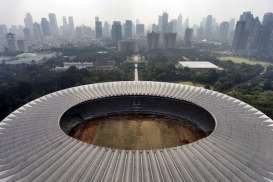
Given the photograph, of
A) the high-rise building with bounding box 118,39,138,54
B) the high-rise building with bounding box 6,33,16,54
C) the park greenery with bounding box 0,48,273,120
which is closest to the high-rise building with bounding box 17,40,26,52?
the high-rise building with bounding box 6,33,16,54

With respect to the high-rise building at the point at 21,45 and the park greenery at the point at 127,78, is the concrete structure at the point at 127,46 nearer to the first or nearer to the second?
the park greenery at the point at 127,78

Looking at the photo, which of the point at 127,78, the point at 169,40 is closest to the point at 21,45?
the point at 169,40

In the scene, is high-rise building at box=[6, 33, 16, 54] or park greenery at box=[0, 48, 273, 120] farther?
high-rise building at box=[6, 33, 16, 54]

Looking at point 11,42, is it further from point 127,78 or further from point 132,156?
point 132,156

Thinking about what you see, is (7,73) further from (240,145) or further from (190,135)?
(240,145)

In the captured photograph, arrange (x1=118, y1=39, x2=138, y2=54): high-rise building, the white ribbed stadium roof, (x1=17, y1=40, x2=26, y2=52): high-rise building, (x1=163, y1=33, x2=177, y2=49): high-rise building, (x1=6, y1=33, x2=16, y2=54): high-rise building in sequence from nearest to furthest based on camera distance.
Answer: the white ribbed stadium roof < (x1=118, y1=39, x2=138, y2=54): high-rise building < (x1=163, y1=33, x2=177, y2=49): high-rise building < (x1=6, y1=33, x2=16, y2=54): high-rise building < (x1=17, y1=40, x2=26, y2=52): high-rise building

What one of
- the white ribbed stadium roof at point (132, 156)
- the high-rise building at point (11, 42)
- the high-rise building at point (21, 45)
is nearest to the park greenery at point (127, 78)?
the white ribbed stadium roof at point (132, 156)

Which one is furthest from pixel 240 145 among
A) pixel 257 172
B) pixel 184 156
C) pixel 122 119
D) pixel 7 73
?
pixel 7 73

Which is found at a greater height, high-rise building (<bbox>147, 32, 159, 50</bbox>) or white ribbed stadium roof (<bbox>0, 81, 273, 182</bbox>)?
high-rise building (<bbox>147, 32, 159, 50</bbox>)

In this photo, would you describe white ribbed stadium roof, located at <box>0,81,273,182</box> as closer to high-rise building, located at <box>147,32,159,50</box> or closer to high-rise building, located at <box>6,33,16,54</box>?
high-rise building, located at <box>147,32,159,50</box>
